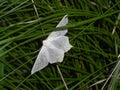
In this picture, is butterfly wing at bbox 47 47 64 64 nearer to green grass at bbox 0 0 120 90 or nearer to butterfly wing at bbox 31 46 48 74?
butterfly wing at bbox 31 46 48 74

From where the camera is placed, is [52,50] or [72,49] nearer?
[52,50]

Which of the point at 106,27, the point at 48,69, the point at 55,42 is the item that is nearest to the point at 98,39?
the point at 106,27

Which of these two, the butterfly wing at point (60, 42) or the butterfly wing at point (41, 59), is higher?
the butterfly wing at point (60, 42)

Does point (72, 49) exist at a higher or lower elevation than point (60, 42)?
lower

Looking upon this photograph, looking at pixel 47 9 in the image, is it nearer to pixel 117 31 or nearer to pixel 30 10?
pixel 30 10

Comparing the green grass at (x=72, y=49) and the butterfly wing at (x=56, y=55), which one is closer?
the butterfly wing at (x=56, y=55)

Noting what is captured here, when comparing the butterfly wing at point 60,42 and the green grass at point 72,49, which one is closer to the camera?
the butterfly wing at point 60,42

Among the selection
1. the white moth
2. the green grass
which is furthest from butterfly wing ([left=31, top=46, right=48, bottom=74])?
the green grass

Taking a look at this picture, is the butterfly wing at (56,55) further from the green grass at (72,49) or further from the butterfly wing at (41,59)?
the green grass at (72,49)

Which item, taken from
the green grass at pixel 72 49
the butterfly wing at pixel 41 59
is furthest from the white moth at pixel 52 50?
the green grass at pixel 72 49

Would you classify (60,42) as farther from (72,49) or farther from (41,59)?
(72,49)

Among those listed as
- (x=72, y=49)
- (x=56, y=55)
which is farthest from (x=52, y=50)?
(x=72, y=49)

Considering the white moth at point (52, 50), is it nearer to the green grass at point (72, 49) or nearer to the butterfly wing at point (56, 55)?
the butterfly wing at point (56, 55)
